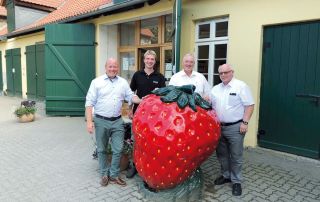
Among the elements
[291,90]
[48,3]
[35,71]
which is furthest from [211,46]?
[48,3]

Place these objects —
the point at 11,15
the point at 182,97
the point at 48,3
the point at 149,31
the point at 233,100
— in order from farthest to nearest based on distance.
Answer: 1. the point at 11,15
2. the point at 48,3
3. the point at 149,31
4. the point at 233,100
5. the point at 182,97

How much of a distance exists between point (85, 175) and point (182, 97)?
1.90 meters

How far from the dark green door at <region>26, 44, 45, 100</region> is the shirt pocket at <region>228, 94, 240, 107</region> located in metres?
8.80

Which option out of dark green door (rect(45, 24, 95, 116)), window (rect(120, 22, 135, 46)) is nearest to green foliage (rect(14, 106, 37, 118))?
dark green door (rect(45, 24, 95, 116))

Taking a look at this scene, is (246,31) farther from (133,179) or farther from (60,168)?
(60,168)

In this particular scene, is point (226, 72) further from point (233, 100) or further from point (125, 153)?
point (125, 153)

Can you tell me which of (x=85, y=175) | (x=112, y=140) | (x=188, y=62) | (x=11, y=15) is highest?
(x=11, y=15)

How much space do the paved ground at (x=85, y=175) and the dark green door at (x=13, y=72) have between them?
25.1 ft

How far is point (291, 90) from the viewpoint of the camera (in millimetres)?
4730

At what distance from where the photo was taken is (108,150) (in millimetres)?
4133

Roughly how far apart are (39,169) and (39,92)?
7.56 metres

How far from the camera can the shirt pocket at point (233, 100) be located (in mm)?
3449

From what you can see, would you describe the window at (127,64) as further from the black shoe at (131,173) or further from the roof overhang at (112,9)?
the black shoe at (131,173)

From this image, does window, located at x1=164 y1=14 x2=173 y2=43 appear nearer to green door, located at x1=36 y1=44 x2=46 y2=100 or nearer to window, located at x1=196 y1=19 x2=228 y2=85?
window, located at x1=196 y1=19 x2=228 y2=85
